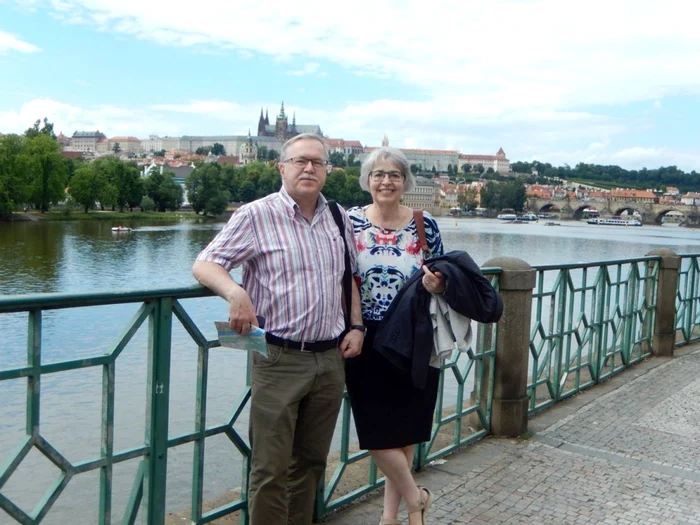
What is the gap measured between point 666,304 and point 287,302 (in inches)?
241

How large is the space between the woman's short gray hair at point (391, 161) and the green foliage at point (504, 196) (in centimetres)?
12982

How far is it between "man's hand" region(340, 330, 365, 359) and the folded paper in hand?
1.21ft

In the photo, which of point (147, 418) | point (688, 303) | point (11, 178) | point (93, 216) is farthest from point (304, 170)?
point (93, 216)

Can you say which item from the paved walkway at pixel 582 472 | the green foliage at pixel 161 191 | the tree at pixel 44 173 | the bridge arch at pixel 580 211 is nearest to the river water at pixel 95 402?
the paved walkway at pixel 582 472

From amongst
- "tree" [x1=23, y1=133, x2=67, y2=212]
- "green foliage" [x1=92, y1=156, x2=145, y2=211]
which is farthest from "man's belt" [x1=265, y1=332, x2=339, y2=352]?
"green foliage" [x1=92, y1=156, x2=145, y2=211]

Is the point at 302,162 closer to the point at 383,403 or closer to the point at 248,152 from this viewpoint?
the point at 383,403

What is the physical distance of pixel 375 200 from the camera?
315cm

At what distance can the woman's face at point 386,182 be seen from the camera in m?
3.11

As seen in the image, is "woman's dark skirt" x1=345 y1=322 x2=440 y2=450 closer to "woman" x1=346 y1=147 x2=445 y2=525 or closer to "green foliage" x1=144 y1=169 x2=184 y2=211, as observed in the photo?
"woman" x1=346 y1=147 x2=445 y2=525

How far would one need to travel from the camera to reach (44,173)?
61.1 metres

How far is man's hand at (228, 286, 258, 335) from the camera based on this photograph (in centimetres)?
250

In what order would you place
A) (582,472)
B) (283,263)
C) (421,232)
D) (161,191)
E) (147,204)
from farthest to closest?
(161,191), (147,204), (582,472), (421,232), (283,263)

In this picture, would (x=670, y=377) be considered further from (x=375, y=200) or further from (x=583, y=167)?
(x=583, y=167)

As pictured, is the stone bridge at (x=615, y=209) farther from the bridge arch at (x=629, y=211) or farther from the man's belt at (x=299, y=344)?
the man's belt at (x=299, y=344)
